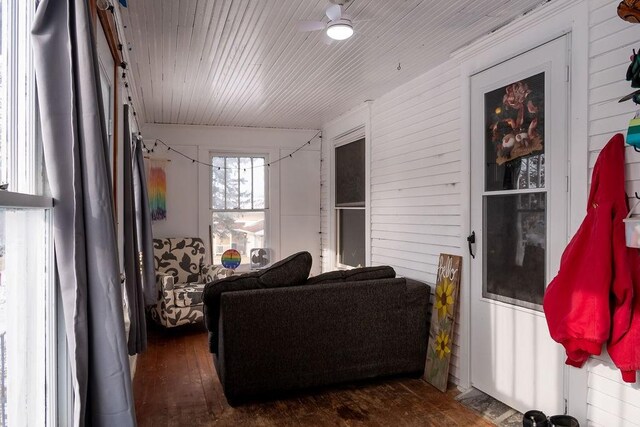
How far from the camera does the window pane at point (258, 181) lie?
20.9 ft

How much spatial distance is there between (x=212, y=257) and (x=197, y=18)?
12.6 ft

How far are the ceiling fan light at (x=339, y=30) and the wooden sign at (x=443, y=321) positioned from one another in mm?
1803

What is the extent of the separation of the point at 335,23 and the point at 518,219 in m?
1.65

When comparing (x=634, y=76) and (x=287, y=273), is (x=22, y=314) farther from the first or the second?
(x=634, y=76)

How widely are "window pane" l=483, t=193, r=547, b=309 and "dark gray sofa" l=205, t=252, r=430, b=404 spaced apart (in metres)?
0.69

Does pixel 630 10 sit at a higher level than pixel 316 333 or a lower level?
higher

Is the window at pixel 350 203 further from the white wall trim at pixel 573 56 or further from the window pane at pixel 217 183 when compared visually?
the white wall trim at pixel 573 56

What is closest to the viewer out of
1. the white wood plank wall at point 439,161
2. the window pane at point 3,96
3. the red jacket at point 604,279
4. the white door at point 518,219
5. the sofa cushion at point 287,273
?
the window pane at point 3,96

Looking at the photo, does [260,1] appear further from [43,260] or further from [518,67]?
[43,260]

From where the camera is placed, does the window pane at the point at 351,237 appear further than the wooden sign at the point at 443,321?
Yes

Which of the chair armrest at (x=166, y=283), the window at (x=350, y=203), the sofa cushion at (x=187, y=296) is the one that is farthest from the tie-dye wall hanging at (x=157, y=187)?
the window at (x=350, y=203)

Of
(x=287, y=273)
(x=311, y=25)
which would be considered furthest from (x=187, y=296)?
(x=311, y=25)

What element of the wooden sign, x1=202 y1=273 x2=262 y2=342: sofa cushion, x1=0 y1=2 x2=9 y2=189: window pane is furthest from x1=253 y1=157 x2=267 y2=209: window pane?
x1=0 y1=2 x2=9 y2=189: window pane

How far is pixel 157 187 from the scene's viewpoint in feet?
18.9
